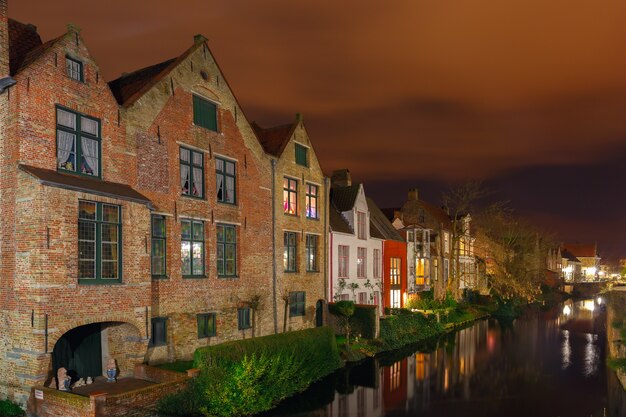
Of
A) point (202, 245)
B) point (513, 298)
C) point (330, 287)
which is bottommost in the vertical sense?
point (513, 298)

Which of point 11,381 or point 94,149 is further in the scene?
point 94,149

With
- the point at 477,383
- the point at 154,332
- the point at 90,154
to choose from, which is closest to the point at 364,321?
the point at 477,383

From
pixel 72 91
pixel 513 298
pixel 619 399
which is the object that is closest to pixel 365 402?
pixel 619 399

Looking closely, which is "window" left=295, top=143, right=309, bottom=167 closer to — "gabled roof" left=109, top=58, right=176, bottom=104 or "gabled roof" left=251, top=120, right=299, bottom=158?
"gabled roof" left=251, top=120, right=299, bottom=158

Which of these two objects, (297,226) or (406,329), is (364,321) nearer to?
(406,329)

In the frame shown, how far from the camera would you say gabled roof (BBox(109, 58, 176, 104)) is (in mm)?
19578

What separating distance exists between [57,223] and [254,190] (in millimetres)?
10740

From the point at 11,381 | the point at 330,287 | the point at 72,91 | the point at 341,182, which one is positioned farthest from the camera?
the point at 341,182

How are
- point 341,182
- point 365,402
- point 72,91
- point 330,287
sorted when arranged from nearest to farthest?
point 72,91 → point 365,402 → point 330,287 → point 341,182

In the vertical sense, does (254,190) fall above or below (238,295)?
above

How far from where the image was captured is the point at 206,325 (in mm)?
20922

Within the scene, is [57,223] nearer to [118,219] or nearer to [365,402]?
[118,219]

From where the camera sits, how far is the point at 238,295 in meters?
22.6

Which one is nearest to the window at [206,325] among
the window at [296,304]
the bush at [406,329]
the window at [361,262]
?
the window at [296,304]
